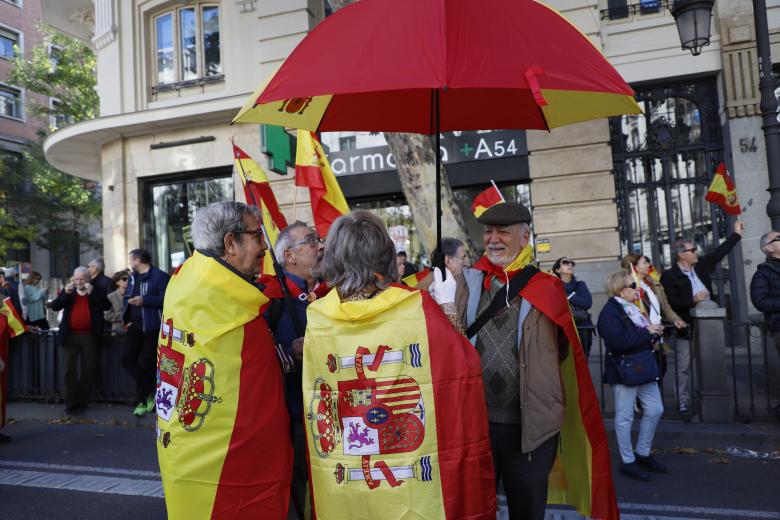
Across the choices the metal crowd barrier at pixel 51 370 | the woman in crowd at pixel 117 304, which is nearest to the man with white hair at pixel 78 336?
the metal crowd barrier at pixel 51 370

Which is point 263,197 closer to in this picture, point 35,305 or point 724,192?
point 724,192

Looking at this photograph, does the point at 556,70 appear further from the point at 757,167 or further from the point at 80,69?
the point at 80,69

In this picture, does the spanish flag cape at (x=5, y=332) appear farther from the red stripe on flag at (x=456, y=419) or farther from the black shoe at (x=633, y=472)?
the black shoe at (x=633, y=472)

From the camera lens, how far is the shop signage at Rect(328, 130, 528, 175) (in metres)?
11.7

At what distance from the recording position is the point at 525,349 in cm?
278

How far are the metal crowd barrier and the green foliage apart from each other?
55.4ft

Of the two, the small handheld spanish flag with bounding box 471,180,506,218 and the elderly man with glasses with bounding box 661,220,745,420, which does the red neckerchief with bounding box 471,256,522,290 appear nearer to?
the small handheld spanish flag with bounding box 471,180,506,218

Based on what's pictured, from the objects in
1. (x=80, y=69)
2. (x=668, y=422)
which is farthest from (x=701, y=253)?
(x=80, y=69)

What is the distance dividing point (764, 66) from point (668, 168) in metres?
4.59

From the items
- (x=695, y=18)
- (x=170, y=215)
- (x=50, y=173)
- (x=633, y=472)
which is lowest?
(x=633, y=472)

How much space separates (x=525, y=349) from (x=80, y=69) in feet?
84.5

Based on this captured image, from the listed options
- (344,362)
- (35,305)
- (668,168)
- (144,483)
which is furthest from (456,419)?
(35,305)

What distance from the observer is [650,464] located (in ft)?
17.0

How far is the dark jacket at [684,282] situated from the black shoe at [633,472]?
275 cm
